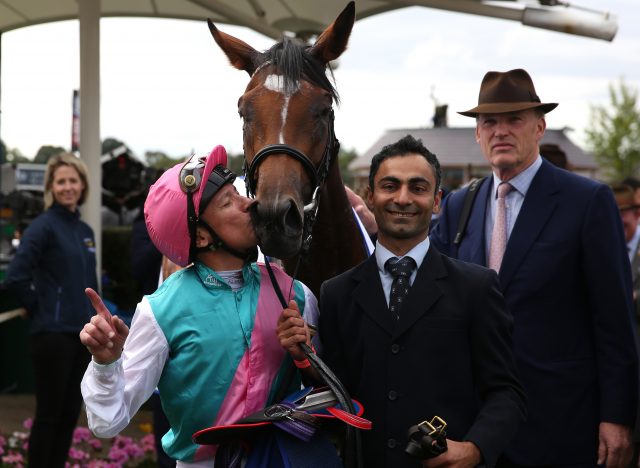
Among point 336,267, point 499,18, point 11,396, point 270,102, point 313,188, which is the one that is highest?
point 499,18

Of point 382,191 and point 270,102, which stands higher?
point 270,102

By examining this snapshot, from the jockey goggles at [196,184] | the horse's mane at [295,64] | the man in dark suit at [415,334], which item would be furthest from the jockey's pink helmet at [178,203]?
the horse's mane at [295,64]

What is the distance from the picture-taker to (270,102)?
9.64 ft

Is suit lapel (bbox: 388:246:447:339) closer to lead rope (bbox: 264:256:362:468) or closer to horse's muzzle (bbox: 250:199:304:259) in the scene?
lead rope (bbox: 264:256:362:468)

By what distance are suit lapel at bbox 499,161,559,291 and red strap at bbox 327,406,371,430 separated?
3.80ft

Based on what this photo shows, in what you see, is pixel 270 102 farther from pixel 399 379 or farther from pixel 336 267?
pixel 399 379

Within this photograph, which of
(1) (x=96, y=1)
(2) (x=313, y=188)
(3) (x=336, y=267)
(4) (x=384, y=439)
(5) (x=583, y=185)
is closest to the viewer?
(4) (x=384, y=439)

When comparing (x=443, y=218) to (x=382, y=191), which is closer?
(x=382, y=191)

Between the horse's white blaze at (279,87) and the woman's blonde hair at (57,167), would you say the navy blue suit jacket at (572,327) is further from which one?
the woman's blonde hair at (57,167)

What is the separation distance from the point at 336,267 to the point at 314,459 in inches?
54.4

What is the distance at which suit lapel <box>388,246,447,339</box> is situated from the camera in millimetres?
2363

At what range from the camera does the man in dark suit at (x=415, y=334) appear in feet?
7.61

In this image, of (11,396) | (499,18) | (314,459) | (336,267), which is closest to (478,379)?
(314,459)

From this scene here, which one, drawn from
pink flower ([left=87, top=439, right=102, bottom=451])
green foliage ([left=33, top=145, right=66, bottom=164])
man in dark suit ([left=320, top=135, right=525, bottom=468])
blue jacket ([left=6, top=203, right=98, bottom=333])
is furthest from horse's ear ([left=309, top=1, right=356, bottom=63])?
green foliage ([left=33, top=145, right=66, bottom=164])
